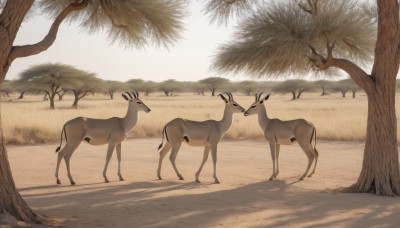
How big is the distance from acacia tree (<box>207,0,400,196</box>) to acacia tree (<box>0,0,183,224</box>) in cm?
140

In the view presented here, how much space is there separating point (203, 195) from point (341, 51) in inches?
239

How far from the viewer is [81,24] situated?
489 inches

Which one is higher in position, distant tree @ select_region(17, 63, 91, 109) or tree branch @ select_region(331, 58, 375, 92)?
distant tree @ select_region(17, 63, 91, 109)

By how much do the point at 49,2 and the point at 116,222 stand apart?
6.44 meters

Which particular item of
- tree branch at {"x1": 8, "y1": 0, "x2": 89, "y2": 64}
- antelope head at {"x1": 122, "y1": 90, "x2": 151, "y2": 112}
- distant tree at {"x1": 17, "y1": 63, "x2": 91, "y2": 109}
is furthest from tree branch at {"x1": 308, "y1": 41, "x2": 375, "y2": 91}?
distant tree at {"x1": 17, "y1": 63, "x2": 91, "y2": 109}

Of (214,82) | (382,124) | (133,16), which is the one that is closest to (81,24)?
(133,16)

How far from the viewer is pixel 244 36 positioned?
1265 cm

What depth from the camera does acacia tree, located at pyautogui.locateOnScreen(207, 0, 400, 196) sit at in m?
10.4

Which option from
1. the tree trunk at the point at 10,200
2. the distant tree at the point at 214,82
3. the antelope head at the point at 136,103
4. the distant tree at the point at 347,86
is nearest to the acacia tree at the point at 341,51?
the antelope head at the point at 136,103

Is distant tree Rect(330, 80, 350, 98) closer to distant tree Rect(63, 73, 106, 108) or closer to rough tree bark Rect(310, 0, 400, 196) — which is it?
distant tree Rect(63, 73, 106, 108)

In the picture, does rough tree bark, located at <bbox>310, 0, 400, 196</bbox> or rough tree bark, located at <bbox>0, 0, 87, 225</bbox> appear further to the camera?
rough tree bark, located at <bbox>310, 0, 400, 196</bbox>

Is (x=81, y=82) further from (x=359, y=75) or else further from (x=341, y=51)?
(x=359, y=75)

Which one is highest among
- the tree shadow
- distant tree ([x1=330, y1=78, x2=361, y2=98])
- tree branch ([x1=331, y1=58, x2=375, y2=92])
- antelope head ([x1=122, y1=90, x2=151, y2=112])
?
distant tree ([x1=330, y1=78, x2=361, y2=98])

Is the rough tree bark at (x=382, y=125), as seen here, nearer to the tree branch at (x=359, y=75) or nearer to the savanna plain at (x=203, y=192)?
the tree branch at (x=359, y=75)
